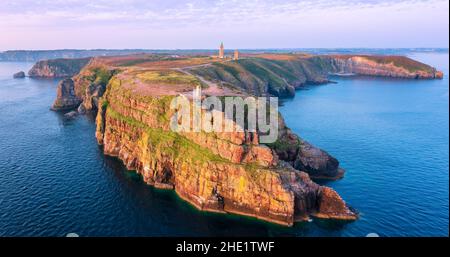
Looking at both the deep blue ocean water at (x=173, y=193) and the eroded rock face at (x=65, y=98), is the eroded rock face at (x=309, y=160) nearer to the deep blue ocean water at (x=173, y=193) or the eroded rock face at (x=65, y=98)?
the deep blue ocean water at (x=173, y=193)

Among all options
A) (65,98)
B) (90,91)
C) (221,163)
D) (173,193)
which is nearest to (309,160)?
(221,163)

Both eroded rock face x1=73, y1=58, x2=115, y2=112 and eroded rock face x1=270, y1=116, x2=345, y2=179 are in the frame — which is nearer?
eroded rock face x1=270, y1=116, x2=345, y2=179

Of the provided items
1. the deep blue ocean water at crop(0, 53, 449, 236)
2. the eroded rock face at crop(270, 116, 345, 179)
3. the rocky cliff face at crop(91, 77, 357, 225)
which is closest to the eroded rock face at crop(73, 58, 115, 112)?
the deep blue ocean water at crop(0, 53, 449, 236)

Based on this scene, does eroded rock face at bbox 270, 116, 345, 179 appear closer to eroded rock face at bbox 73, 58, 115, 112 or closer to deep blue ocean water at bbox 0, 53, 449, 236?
deep blue ocean water at bbox 0, 53, 449, 236

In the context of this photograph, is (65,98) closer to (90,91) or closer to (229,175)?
(90,91)

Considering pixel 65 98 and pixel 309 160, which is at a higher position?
pixel 65 98

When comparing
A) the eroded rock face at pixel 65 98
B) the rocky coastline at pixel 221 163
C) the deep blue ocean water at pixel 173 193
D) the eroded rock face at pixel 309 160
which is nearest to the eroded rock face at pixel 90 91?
the eroded rock face at pixel 65 98
